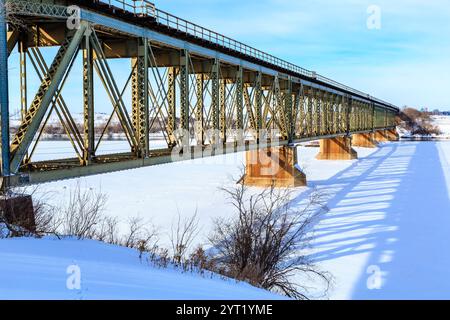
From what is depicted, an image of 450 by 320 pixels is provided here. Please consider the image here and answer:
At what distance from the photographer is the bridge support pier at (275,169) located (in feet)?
119

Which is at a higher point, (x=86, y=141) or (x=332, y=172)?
(x=86, y=141)

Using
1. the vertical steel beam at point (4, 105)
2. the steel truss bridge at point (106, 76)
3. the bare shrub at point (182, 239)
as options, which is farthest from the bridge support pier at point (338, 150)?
the vertical steel beam at point (4, 105)

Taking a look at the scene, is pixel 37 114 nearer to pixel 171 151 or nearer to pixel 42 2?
pixel 42 2

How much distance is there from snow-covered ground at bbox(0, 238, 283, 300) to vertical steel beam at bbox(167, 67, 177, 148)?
953 cm

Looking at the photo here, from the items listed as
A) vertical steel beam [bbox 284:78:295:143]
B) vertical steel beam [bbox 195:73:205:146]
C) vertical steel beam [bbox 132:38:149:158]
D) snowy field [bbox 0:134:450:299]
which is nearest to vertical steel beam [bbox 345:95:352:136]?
snowy field [bbox 0:134:450:299]

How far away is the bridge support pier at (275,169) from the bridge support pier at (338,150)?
27434 millimetres

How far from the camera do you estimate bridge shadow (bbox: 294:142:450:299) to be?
532 inches

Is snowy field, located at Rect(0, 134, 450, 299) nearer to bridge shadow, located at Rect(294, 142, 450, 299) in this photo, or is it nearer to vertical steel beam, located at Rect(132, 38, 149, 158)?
bridge shadow, located at Rect(294, 142, 450, 299)

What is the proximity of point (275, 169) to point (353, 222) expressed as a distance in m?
15.3

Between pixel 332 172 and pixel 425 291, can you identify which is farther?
pixel 332 172

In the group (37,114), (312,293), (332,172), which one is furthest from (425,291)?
(332,172)
